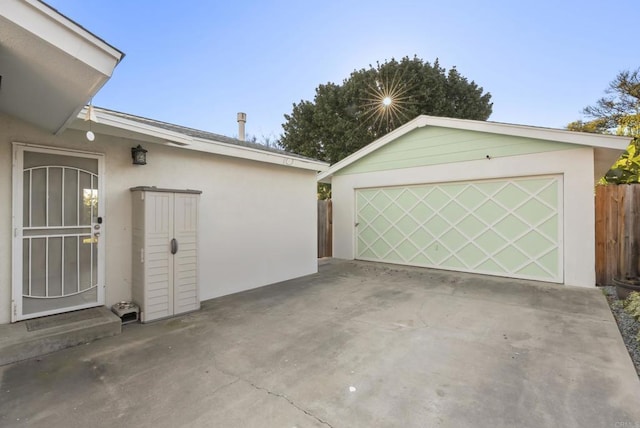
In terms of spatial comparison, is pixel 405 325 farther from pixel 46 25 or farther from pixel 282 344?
pixel 46 25

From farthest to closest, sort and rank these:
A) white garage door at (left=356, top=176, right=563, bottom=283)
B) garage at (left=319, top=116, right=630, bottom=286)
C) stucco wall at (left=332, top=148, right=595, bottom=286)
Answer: white garage door at (left=356, top=176, right=563, bottom=283), garage at (left=319, top=116, right=630, bottom=286), stucco wall at (left=332, top=148, right=595, bottom=286)

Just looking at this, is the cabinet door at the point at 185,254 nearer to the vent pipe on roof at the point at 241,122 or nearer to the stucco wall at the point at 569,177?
the vent pipe on roof at the point at 241,122

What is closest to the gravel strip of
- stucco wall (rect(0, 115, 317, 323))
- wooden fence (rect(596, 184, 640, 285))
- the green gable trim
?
wooden fence (rect(596, 184, 640, 285))

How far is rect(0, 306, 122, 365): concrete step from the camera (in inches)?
113

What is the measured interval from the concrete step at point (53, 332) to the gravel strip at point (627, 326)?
17.6ft

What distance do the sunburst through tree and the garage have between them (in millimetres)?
7413

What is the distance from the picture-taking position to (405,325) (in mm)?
3809

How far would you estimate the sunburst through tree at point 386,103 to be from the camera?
14.8m

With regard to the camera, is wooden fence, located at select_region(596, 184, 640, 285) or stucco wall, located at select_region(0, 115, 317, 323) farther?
wooden fence, located at select_region(596, 184, 640, 285)

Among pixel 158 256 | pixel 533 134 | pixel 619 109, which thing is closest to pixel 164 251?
pixel 158 256

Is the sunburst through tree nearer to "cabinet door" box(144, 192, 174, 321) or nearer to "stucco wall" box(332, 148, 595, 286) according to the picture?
"stucco wall" box(332, 148, 595, 286)

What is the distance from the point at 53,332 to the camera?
3104mm

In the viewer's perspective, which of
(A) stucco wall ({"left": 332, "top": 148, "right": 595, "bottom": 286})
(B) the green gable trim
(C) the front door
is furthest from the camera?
(B) the green gable trim

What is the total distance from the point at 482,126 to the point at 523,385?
18.6 feet
